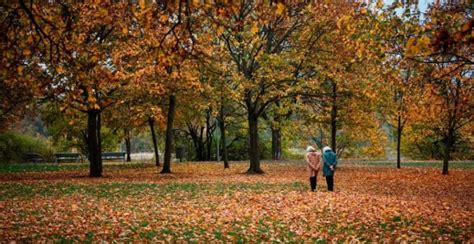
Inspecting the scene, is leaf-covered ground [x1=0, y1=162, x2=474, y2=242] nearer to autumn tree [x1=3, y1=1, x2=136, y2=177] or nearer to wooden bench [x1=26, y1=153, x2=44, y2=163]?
autumn tree [x1=3, y1=1, x2=136, y2=177]

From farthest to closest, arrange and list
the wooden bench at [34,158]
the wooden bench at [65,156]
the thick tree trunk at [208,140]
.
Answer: the thick tree trunk at [208,140]
the wooden bench at [34,158]
the wooden bench at [65,156]

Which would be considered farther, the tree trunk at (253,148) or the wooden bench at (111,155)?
the wooden bench at (111,155)

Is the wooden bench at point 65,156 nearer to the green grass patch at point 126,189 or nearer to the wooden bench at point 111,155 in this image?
the wooden bench at point 111,155

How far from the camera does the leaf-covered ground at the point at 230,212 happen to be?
9531mm

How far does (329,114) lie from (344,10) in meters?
7.26

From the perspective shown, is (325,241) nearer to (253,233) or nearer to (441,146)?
(253,233)

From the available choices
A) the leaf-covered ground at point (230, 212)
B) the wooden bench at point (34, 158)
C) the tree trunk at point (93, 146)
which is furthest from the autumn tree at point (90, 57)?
the wooden bench at point (34, 158)

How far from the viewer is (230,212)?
12445mm

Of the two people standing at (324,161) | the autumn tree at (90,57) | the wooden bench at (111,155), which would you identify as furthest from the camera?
the wooden bench at (111,155)

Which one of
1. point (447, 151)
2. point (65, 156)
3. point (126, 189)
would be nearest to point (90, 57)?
point (126, 189)

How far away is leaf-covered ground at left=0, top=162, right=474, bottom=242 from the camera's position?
31.3 ft

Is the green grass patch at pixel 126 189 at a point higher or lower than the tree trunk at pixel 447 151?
lower

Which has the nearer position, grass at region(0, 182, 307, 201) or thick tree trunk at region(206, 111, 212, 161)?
grass at region(0, 182, 307, 201)

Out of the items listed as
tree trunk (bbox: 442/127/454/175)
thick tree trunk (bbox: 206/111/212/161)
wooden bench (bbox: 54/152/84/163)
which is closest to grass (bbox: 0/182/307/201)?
tree trunk (bbox: 442/127/454/175)
